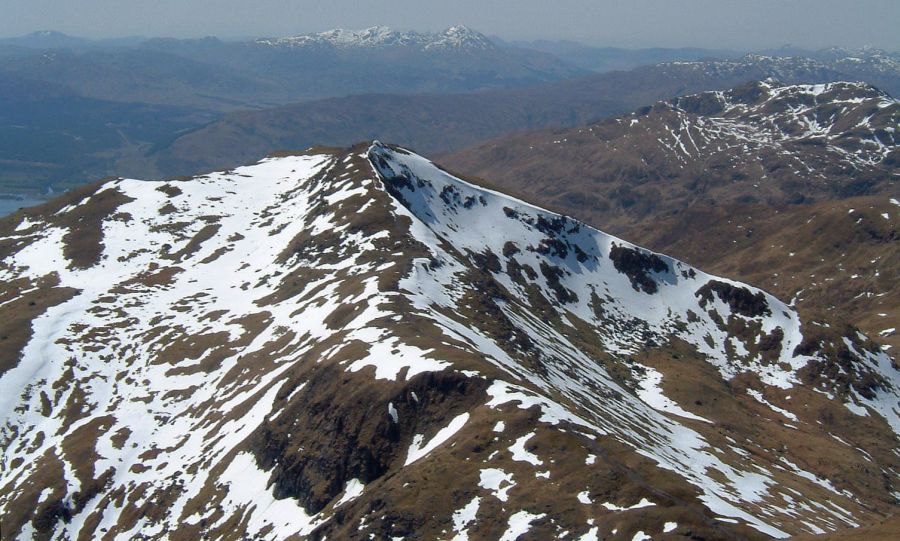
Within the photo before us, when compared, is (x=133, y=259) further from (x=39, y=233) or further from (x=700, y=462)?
(x=700, y=462)

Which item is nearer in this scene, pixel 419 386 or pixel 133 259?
pixel 419 386

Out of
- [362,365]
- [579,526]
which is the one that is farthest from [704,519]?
[362,365]

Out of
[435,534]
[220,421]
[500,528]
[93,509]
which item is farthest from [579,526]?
[93,509]

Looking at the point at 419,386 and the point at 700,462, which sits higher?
the point at 419,386

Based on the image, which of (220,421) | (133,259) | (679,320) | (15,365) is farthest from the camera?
(679,320)

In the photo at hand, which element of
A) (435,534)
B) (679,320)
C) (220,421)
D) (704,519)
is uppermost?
(704,519)

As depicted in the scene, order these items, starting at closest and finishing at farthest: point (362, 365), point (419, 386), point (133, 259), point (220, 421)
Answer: point (419, 386) < point (362, 365) < point (220, 421) < point (133, 259)
